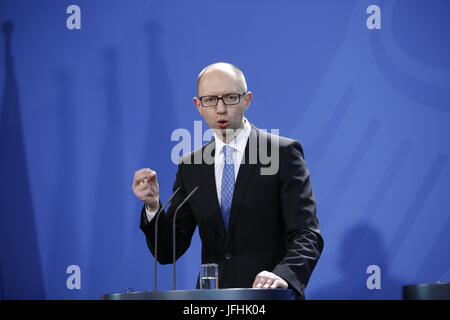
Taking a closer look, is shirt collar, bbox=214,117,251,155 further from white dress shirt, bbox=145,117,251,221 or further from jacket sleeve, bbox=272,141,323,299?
jacket sleeve, bbox=272,141,323,299

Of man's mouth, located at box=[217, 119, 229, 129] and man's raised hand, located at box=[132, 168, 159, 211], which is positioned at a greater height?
man's mouth, located at box=[217, 119, 229, 129]

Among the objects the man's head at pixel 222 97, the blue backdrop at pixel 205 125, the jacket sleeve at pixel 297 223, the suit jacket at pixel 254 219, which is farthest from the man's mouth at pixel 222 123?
the blue backdrop at pixel 205 125

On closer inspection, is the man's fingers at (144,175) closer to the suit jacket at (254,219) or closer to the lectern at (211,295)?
the suit jacket at (254,219)

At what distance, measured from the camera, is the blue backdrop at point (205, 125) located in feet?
10.7

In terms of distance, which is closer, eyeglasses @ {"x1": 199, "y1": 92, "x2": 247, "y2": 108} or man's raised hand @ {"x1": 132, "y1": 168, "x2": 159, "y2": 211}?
man's raised hand @ {"x1": 132, "y1": 168, "x2": 159, "y2": 211}

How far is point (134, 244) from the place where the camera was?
3.34 meters

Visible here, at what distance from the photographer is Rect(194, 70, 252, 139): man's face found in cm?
223

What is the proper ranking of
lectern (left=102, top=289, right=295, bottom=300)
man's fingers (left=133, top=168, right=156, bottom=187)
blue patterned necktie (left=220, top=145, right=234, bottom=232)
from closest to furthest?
lectern (left=102, top=289, right=295, bottom=300) → man's fingers (left=133, top=168, right=156, bottom=187) → blue patterned necktie (left=220, top=145, right=234, bottom=232)

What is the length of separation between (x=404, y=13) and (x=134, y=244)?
2040mm

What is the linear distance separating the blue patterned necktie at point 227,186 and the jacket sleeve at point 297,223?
193 millimetres

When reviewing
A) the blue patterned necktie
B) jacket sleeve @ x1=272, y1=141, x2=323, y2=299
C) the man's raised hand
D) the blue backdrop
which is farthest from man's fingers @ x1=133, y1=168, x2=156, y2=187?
the blue backdrop
